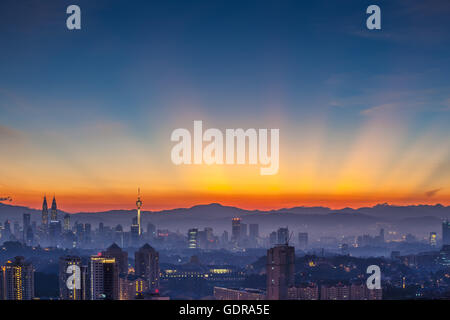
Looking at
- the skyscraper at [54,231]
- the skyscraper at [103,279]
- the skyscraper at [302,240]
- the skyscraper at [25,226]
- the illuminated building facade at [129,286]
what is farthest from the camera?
the skyscraper at [54,231]

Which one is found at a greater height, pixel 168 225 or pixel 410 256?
pixel 168 225

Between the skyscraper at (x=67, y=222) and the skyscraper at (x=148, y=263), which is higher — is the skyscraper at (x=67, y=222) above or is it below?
above

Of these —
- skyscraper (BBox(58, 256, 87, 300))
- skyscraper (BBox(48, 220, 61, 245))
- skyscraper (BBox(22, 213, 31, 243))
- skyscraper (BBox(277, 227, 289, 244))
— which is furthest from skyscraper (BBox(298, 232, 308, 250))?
skyscraper (BBox(48, 220, 61, 245))

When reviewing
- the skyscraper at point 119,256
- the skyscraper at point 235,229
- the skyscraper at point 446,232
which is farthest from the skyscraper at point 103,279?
the skyscraper at point 446,232

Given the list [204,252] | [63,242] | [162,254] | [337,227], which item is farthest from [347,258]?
[63,242]

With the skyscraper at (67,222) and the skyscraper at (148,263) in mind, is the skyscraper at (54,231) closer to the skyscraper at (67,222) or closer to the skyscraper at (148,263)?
the skyscraper at (67,222)

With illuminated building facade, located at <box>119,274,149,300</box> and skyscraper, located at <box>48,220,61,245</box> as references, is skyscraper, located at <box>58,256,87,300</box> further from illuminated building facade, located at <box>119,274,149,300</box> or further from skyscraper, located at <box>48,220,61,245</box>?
skyscraper, located at <box>48,220,61,245</box>
